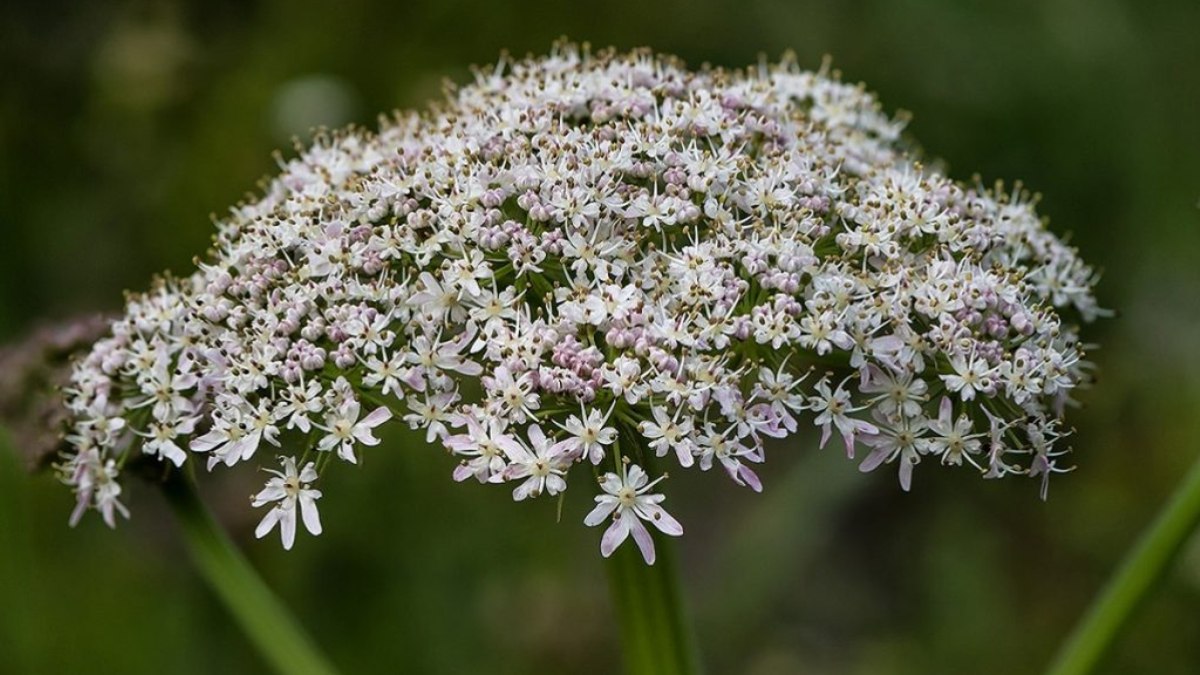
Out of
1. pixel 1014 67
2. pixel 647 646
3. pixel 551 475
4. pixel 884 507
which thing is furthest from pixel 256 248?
pixel 884 507

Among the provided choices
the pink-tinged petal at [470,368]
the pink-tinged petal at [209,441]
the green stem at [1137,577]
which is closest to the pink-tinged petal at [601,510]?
the pink-tinged petal at [470,368]

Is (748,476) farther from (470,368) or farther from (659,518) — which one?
(470,368)

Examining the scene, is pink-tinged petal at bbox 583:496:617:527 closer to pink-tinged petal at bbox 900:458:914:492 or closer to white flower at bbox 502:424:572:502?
white flower at bbox 502:424:572:502

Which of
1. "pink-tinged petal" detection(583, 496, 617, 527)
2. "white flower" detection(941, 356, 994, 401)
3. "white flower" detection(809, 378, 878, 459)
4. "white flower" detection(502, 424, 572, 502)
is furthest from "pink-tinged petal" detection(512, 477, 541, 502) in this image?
"white flower" detection(941, 356, 994, 401)

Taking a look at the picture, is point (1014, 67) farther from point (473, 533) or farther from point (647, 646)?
point (647, 646)

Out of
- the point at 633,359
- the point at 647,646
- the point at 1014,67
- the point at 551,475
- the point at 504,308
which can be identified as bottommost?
the point at 647,646

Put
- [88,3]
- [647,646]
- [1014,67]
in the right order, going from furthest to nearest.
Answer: [88,3], [1014,67], [647,646]
